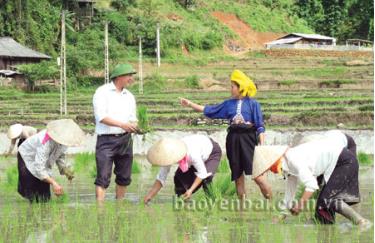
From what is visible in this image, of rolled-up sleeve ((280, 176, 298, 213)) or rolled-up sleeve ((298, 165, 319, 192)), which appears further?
rolled-up sleeve ((280, 176, 298, 213))

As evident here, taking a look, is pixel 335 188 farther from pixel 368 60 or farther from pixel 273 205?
pixel 368 60

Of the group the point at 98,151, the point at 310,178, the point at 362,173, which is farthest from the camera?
the point at 362,173

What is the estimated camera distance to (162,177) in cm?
936

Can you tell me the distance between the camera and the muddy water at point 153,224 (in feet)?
23.2

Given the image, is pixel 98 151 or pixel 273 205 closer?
pixel 273 205

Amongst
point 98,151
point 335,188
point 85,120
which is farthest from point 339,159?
point 85,120

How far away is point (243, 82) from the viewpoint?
9227mm

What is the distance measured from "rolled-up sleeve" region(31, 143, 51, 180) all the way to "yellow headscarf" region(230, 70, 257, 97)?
80.0 inches

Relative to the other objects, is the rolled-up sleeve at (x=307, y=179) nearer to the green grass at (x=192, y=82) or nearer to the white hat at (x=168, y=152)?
the white hat at (x=168, y=152)

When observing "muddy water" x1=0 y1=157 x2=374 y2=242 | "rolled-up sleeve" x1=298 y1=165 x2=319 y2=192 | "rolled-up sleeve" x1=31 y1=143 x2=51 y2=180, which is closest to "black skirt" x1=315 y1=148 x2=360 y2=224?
"muddy water" x1=0 y1=157 x2=374 y2=242

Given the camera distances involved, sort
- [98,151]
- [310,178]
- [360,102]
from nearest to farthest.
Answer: [310,178] < [98,151] < [360,102]

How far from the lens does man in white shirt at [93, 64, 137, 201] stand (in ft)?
31.0

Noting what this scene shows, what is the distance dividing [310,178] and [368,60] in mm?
49318

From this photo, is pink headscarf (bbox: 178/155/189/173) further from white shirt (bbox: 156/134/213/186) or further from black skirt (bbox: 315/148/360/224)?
black skirt (bbox: 315/148/360/224)
